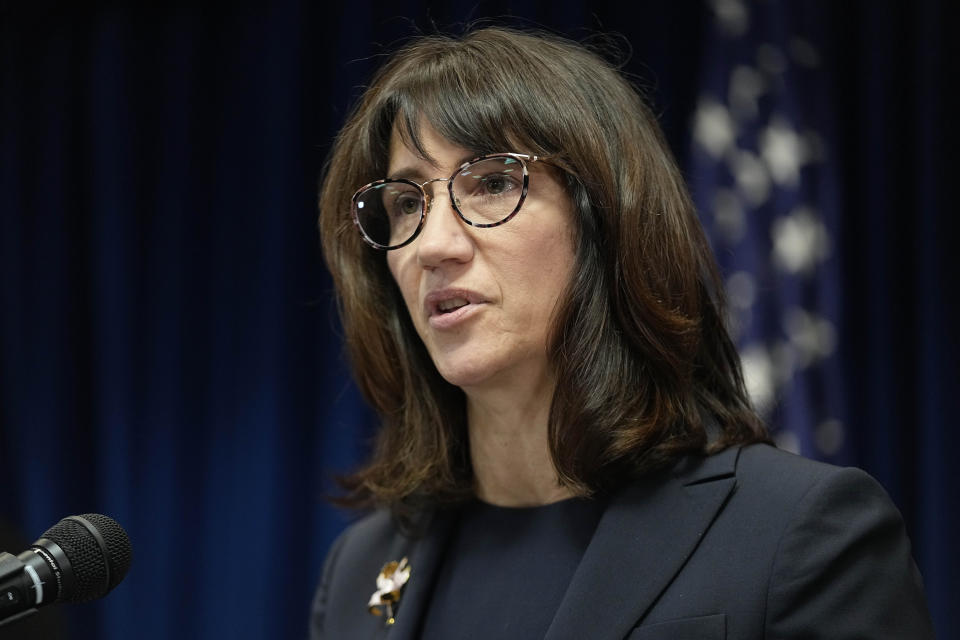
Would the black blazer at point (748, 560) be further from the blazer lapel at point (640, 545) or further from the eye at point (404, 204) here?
the eye at point (404, 204)

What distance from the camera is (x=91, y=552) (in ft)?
3.43

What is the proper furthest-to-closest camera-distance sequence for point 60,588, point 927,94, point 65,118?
point 65,118 < point 927,94 < point 60,588

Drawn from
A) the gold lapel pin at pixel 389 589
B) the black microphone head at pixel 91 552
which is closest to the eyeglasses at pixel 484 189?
the gold lapel pin at pixel 389 589

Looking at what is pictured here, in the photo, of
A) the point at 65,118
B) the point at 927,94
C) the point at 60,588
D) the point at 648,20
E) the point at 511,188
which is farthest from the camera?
the point at 65,118

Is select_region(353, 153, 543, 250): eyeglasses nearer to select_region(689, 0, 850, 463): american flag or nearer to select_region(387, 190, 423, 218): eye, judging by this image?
select_region(387, 190, 423, 218): eye

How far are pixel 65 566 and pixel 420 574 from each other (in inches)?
30.2

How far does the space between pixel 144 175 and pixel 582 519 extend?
193 cm

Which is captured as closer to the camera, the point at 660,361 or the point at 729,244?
the point at 660,361

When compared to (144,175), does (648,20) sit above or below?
above

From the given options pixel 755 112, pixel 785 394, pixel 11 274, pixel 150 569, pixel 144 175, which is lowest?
pixel 150 569

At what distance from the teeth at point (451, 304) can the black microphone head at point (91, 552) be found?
618 mm

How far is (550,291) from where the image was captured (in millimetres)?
1533

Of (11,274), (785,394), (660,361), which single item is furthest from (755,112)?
(11,274)

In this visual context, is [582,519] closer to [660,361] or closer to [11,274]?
[660,361]
